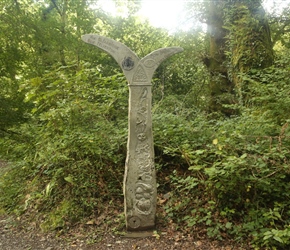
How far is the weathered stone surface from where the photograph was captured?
296 centimetres

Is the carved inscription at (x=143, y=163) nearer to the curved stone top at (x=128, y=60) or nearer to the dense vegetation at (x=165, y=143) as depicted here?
the curved stone top at (x=128, y=60)

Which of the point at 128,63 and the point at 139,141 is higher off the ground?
the point at 128,63

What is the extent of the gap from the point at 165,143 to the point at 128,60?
1.66 meters

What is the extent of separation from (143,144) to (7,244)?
225 centimetres

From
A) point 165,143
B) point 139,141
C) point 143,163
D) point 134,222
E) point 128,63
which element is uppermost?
point 128,63

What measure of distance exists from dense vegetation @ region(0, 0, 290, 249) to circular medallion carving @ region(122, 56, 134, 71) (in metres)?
1.26

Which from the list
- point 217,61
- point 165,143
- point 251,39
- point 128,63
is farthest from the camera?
point 217,61

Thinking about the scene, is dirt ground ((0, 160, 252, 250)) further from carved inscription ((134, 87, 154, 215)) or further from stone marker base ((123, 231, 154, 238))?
carved inscription ((134, 87, 154, 215))

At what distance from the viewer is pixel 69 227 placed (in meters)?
3.33

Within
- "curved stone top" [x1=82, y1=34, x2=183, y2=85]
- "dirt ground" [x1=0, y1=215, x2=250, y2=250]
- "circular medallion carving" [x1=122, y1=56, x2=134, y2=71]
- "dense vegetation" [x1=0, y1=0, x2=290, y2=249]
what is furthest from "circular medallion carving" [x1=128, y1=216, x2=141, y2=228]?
"circular medallion carving" [x1=122, y1=56, x2=134, y2=71]

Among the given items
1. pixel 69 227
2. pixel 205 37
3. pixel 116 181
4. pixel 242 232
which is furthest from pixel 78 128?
pixel 205 37

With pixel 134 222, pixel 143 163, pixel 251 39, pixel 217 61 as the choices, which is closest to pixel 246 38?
pixel 251 39

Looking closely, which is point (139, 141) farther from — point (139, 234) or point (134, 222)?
point (139, 234)

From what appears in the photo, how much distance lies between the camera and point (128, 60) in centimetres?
295
